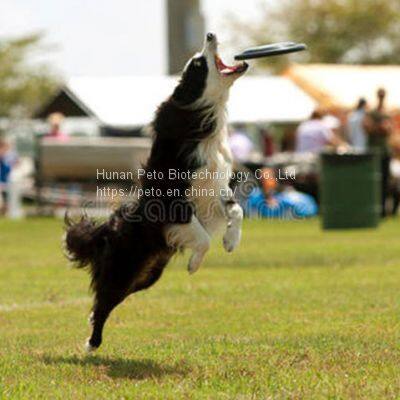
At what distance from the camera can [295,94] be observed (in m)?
31.4

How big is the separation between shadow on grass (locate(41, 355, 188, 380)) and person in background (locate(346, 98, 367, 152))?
601 inches

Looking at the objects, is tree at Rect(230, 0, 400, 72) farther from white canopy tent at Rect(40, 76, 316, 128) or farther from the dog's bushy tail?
the dog's bushy tail

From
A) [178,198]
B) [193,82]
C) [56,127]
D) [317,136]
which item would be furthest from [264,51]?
[56,127]

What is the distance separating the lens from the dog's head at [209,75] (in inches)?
325

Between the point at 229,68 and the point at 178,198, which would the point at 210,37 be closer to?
the point at 229,68

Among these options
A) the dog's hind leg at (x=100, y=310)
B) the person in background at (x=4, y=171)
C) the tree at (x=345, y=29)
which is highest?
the tree at (x=345, y=29)

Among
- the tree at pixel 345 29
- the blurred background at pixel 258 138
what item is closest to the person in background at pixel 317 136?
the blurred background at pixel 258 138

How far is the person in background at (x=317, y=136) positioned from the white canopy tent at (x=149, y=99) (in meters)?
6.46

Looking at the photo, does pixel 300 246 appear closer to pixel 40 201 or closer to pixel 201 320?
pixel 201 320

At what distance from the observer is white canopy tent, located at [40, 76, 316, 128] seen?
1194 inches

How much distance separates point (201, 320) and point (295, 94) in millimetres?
21592

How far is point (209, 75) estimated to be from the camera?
8.27m

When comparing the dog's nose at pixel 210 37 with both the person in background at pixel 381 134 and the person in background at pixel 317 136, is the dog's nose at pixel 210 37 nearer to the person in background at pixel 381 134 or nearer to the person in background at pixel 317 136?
the person in background at pixel 381 134

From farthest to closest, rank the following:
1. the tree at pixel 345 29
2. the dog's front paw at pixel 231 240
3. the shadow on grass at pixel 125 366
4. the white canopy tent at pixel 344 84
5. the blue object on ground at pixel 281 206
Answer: the tree at pixel 345 29 < the white canopy tent at pixel 344 84 < the blue object on ground at pixel 281 206 < the dog's front paw at pixel 231 240 < the shadow on grass at pixel 125 366
